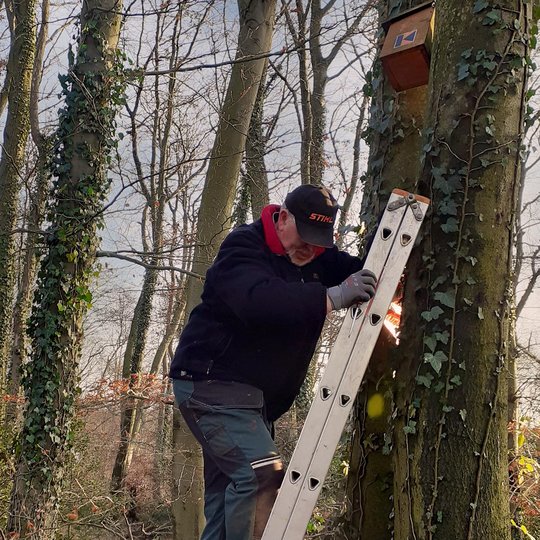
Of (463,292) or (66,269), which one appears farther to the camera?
(66,269)

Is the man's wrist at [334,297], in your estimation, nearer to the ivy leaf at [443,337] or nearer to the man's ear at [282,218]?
the ivy leaf at [443,337]

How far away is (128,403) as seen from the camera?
11.5 meters

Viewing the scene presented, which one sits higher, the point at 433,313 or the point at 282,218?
the point at 282,218

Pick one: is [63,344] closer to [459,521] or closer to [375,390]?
[375,390]

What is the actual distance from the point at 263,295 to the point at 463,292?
2.52 feet

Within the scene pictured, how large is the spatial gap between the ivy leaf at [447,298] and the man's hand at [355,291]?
0.25 m

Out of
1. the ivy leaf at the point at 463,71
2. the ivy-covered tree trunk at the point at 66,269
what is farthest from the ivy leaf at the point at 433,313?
the ivy-covered tree trunk at the point at 66,269

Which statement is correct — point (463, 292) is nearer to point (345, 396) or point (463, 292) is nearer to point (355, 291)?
point (355, 291)

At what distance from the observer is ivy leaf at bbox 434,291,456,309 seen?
219cm

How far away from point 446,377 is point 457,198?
698 mm

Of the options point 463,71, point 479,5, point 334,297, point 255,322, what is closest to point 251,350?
point 255,322

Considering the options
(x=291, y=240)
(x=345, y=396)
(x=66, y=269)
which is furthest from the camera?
(x=66, y=269)

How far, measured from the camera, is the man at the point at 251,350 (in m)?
2.33

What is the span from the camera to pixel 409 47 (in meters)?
2.67
